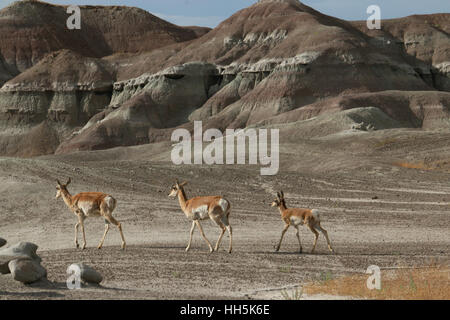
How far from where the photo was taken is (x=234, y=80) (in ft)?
377

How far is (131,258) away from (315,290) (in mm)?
5404

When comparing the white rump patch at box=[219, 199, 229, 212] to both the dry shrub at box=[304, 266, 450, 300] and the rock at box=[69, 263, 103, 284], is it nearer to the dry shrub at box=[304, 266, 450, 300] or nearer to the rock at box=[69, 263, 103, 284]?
the dry shrub at box=[304, 266, 450, 300]

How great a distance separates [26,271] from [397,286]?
20.2ft

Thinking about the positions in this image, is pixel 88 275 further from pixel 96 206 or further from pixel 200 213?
pixel 96 206

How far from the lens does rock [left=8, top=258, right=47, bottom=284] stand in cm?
1125

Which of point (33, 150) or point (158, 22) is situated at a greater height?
point (158, 22)

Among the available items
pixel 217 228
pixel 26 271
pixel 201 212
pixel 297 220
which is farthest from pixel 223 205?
pixel 217 228

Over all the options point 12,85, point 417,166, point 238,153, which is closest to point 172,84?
point 12,85

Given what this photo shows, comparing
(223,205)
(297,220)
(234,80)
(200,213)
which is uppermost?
(234,80)

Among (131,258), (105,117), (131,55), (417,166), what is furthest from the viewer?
(131,55)

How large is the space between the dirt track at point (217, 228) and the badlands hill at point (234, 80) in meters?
55.0

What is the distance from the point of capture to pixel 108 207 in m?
15.8

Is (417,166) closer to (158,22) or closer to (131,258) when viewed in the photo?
(131,258)

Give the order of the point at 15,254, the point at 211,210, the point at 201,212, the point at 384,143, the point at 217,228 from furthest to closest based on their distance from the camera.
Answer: the point at 384,143, the point at 217,228, the point at 201,212, the point at 211,210, the point at 15,254
